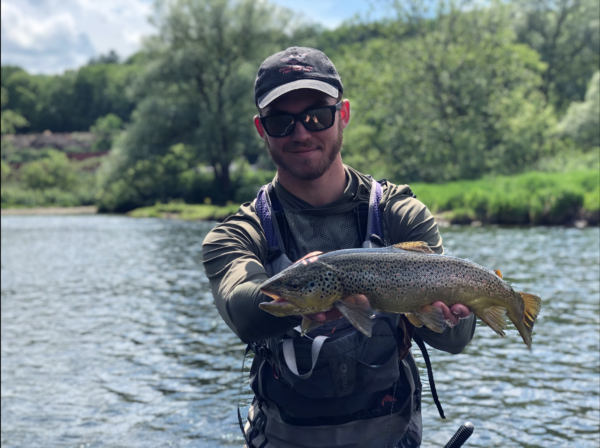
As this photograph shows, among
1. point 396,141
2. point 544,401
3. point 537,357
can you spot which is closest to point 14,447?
point 544,401

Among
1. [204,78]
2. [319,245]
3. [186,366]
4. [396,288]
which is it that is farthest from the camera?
[204,78]

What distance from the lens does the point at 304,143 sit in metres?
3.17

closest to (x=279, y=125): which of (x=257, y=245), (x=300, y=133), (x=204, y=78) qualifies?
(x=300, y=133)

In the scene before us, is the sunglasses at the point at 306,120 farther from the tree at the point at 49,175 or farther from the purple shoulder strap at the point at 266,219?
the tree at the point at 49,175

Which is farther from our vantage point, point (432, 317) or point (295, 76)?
point (295, 76)

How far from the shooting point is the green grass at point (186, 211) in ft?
143

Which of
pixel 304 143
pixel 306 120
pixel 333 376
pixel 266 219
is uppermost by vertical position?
pixel 306 120

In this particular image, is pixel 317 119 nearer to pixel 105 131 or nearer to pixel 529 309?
pixel 529 309

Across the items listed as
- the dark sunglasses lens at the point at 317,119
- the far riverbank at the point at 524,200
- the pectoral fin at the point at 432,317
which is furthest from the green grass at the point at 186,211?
the pectoral fin at the point at 432,317

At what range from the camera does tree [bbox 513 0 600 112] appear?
193ft

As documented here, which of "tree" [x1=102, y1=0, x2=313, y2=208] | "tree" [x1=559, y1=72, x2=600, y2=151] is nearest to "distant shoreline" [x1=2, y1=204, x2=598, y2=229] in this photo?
"tree" [x1=102, y1=0, x2=313, y2=208]

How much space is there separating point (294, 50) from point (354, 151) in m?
46.2

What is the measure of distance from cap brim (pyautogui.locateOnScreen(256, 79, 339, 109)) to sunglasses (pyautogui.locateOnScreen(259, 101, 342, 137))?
9cm

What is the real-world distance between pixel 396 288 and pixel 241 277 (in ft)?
2.16
